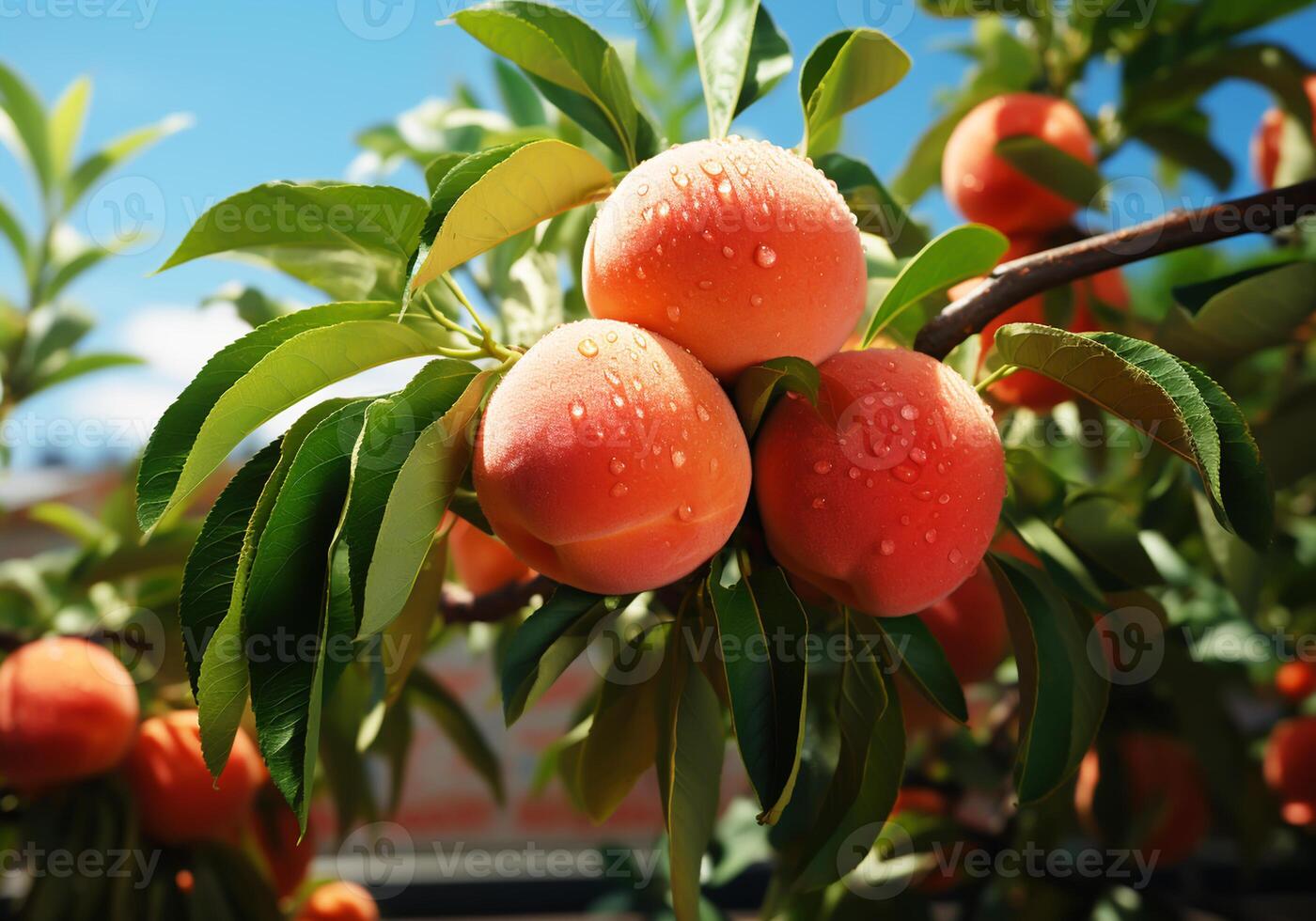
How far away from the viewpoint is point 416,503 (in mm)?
387

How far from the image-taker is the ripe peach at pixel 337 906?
102 cm

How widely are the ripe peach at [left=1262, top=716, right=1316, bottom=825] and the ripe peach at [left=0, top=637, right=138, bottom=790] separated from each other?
1123mm

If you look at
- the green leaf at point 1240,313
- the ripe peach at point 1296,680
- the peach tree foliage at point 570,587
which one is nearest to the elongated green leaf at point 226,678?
the peach tree foliage at point 570,587

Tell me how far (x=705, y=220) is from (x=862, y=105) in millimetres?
184

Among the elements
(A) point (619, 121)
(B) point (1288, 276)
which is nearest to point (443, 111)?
(A) point (619, 121)

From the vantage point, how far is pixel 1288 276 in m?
0.55

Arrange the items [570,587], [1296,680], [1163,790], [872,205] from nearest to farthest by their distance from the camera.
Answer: [570,587] → [872,205] → [1163,790] → [1296,680]

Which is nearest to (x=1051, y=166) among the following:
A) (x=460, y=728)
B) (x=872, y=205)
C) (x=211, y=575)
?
(x=872, y=205)

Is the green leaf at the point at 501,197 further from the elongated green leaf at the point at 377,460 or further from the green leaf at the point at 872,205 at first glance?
the green leaf at the point at 872,205

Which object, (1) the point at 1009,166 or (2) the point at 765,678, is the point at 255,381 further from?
(1) the point at 1009,166

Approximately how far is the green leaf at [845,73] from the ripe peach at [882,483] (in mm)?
159

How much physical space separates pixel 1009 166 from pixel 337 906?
0.94 metres

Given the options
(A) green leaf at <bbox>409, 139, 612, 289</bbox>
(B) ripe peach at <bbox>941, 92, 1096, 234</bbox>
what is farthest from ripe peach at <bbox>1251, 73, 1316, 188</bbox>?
(A) green leaf at <bbox>409, 139, 612, 289</bbox>

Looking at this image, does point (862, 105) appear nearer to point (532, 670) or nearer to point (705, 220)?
point (705, 220)
